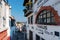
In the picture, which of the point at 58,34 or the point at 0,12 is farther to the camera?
the point at 0,12

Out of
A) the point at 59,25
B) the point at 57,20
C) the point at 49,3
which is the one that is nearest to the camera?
the point at 59,25

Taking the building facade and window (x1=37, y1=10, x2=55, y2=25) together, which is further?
the building facade

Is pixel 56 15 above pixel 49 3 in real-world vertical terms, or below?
below

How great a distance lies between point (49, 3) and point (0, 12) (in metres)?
2.75

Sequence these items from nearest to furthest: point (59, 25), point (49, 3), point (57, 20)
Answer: point (59, 25) < point (57, 20) < point (49, 3)

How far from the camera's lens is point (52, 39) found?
8.23 m

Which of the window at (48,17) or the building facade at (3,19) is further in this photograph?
the building facade at (3,19)

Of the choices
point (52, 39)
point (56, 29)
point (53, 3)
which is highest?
point (53, 3)

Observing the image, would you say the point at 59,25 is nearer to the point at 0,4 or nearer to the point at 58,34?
the point at 58,34

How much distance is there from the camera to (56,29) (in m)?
7.63

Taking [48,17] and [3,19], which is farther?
[3,19]

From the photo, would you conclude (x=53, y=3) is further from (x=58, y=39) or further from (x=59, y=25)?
(x=58, y=39)

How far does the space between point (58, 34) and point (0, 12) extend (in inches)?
142

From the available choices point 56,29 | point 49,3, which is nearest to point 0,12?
point 49,3
